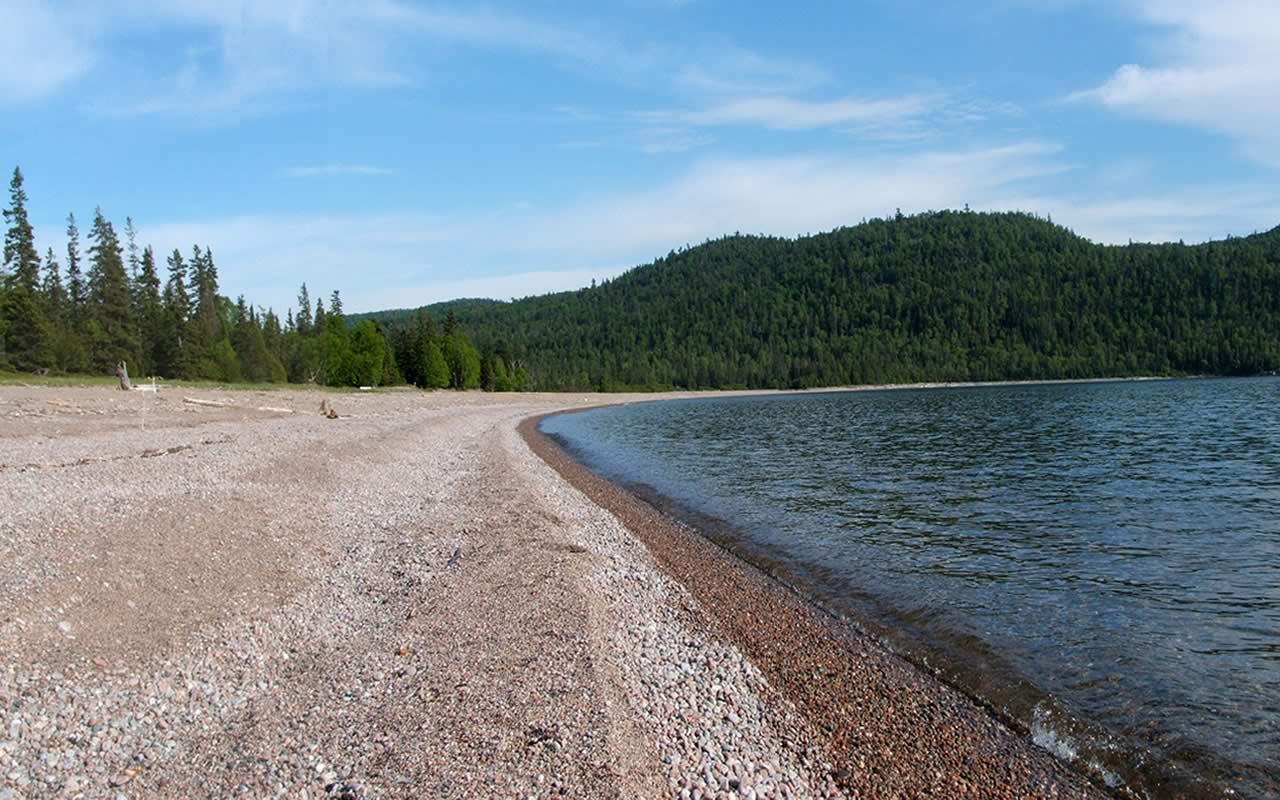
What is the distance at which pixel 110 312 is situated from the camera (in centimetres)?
7094

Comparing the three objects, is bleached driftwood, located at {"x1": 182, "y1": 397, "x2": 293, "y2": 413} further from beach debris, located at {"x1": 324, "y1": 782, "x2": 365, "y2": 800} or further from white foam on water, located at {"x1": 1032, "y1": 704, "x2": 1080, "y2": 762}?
white foam on water, located at {"x1": 1032, "y1": 704, "x2": 1080, "y2": 762}

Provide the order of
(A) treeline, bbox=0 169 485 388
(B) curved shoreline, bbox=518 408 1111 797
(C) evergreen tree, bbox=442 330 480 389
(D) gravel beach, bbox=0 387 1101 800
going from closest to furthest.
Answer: (D) gravel beach, bbox=0 387 1101 800 < (B) curved shoreline, bbox=518 408 1111 797 < (A) treeline, bbox=0 169 485 388 < (C) evergreen tree, bbox=442 330 480 389

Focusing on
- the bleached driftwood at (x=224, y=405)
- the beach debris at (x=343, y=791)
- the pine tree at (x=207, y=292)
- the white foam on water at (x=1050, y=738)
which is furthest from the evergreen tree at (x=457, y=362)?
the beach debris at (x=343, y=791)

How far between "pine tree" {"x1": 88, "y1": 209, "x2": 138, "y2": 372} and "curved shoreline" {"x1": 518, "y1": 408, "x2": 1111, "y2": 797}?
7292 centimetres

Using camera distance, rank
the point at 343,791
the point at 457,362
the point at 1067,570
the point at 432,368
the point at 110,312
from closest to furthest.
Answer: the point at 343,791, the point at 1067,570, the point at 110,312, the point at 432,368, the point at 457,362

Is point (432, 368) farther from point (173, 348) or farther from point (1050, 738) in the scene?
point (1050, 738)

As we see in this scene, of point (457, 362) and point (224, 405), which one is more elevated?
point (457, 362)

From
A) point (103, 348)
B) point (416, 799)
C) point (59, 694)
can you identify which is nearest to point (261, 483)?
point (59, 694)

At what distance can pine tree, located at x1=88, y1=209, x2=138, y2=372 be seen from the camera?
6694 cm

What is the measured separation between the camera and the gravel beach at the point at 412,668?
6383mm

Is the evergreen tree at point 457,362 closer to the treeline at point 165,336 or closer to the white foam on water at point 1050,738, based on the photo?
the treeline at point 165,336

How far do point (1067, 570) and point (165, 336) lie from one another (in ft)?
266

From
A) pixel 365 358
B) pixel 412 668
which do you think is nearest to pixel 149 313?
pixel 365 358

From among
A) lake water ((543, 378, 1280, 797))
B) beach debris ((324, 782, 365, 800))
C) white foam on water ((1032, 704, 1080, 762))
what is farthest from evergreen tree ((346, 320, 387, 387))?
white foam on water ((1032, 704, 1080, 762))
